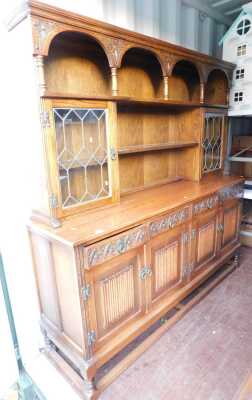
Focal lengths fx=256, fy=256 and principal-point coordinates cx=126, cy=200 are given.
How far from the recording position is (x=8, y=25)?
1.28m

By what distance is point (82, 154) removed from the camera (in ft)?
5.00

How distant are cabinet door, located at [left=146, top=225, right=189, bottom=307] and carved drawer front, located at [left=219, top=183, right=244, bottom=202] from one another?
57 centimetres

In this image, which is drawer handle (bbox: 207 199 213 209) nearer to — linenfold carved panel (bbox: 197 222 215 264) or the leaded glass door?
linenfold carved panel (bbox: 197 222 215 264)

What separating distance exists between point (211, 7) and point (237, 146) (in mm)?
1457

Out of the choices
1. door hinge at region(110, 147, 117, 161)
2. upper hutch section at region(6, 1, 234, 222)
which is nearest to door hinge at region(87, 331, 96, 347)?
upper hutch section at region(6, 1, 234, 222)

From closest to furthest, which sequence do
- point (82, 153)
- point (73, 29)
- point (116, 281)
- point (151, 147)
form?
point (73, 29), point (116, 281), point (82, 153), point (151, 147)

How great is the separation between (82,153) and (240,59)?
76.2 inches

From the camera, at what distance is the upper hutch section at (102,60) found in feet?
3.98

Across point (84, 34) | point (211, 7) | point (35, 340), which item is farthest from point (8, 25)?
point (211, 7)

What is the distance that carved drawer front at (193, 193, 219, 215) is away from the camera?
6.35ft

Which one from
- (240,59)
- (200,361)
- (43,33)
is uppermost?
(240,59)

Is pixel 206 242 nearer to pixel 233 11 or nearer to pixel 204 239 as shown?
pixel 204 239

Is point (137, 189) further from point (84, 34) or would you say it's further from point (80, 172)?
point (84, 34)

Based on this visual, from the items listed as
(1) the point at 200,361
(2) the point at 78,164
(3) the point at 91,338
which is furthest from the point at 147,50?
(1) the point at 200,361
